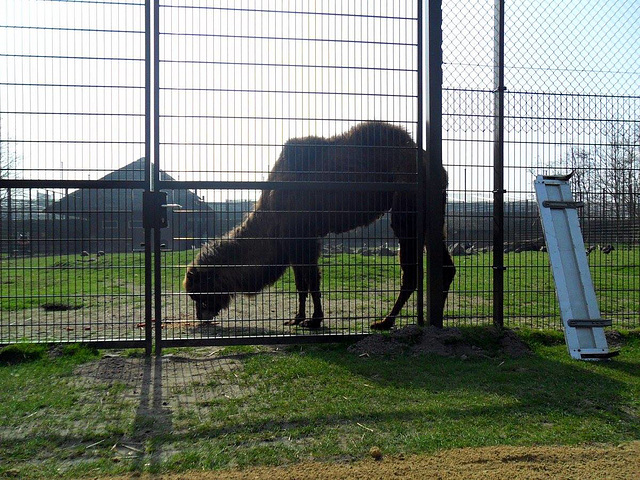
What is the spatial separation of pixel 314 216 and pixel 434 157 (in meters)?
1.34

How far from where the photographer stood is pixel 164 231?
16.7 feet

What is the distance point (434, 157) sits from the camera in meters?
5.39

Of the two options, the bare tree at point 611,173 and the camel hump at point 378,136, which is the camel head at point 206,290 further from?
the bare tree at point 611,173

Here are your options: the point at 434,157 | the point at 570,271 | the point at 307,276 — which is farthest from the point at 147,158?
the point at 570,271

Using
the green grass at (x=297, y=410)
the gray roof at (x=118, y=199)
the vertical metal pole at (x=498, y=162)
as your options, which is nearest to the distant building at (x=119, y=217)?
the gray roof at (x=118, y=199)

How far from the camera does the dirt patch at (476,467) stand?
2549 millimetres

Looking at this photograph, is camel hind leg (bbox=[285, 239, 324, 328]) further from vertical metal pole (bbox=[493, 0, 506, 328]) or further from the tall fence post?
vertical metal pole (bbox=[493, 0, 506, 328])

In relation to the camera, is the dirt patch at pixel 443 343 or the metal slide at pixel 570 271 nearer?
the metal slide at pixel 570 271

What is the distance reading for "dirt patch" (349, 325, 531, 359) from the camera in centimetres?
495

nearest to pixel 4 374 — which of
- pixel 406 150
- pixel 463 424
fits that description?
pixel 463 424

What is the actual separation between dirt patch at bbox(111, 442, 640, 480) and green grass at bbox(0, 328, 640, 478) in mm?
95

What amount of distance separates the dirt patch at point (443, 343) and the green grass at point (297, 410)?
20 centimetres

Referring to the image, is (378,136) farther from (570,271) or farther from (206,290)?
(206,290)

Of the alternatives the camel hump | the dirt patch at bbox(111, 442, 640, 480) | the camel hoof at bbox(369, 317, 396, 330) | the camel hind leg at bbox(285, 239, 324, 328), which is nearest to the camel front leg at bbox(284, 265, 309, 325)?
the camel hind leg at bbox(285, 239, 324, 328)
